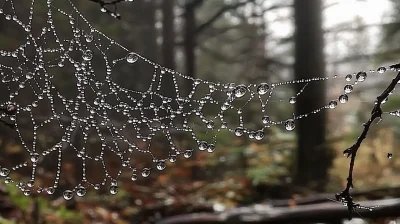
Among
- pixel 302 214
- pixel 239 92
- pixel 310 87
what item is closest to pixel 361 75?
pixel 239 92

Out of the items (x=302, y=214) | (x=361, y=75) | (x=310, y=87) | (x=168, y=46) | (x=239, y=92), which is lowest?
(x=302, y=214)

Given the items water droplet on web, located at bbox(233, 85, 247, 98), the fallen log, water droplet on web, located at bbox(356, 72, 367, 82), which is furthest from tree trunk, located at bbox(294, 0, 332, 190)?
water droplet on web, located at bbox(356, 72, 367, 82)

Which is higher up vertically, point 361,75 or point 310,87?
point 310,87

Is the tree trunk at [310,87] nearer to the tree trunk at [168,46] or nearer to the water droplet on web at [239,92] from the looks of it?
the tree trunk at [168,46]

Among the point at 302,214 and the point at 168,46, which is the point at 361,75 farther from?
the point at 168,46

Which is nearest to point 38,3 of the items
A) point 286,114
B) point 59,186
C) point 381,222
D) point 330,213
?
point 59,186

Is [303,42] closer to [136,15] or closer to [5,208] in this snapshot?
[5,208]

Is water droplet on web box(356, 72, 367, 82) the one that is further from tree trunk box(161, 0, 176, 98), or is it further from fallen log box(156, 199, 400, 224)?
tree trunk box(161, 0, 176, 98)

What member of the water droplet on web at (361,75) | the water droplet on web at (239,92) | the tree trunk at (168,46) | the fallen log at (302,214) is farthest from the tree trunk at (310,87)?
the water droplet on web at (361,75)

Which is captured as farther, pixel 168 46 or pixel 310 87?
pixel 168 46
